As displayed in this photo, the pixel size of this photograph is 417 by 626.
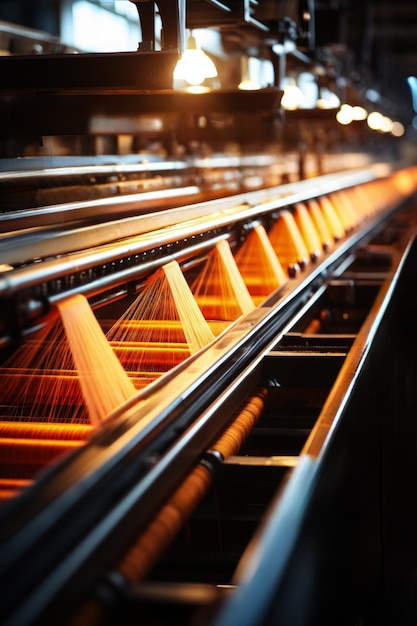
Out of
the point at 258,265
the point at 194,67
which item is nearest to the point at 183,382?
the point at 258,265

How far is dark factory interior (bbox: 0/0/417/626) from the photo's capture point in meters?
1.35

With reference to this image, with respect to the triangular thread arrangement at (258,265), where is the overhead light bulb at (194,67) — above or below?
above

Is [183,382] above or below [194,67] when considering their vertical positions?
below

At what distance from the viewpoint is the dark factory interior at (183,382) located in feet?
4.43

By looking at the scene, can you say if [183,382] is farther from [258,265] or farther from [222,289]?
[258,265]

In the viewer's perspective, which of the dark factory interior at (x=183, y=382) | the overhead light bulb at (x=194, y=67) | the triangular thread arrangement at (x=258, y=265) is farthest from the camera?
the overhead light bulb at (x=194, y=67)

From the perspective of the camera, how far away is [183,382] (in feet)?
7.25

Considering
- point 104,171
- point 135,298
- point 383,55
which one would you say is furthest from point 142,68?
point 383,55

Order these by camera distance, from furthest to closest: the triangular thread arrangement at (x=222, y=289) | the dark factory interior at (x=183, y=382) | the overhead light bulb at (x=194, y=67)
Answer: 1. the overhead light bulb at (x=194, y=67)
2. the triangular thread arrangement at (x=222, y=289)
3. the dark factory interior at (x=183, y=382)

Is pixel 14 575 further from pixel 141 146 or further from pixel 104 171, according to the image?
pixel 141 146

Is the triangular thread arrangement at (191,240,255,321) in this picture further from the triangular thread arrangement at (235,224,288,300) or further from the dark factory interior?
the triangular thread arrangement at (235,224,288,300)

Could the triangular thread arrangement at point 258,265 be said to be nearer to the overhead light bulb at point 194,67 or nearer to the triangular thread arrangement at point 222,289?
the triangular thread arrangement at point 222,289

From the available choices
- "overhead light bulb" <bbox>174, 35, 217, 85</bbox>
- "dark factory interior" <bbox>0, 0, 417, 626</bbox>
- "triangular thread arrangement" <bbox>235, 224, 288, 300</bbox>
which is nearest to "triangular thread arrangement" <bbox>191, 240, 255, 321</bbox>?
"dark factory interior" <bbox>0, 0, 417, 626</bbox>

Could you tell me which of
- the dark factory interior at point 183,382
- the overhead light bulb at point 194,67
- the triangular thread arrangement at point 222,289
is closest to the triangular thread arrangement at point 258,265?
the dark factory interior at point 183,382
